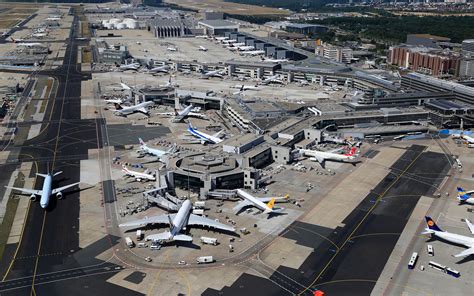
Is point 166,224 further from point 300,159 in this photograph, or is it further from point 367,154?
A: point 367,154

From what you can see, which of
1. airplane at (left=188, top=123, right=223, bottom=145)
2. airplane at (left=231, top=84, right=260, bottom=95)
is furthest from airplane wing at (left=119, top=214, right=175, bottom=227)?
airplane at (left=231, top=84, right=260, bottom=95)

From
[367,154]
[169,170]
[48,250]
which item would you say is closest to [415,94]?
[367,154]

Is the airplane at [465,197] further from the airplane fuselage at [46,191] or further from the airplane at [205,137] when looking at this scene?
the airplane fuselage at [46,191]

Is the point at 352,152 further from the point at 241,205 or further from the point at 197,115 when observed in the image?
the point at 197,115

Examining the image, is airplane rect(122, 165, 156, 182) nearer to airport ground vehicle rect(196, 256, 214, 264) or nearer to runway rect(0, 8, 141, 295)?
runway rect(0, 8, 141, 295)

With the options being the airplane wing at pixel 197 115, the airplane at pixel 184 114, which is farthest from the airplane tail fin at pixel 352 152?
the airplane wing at pixel 197 115

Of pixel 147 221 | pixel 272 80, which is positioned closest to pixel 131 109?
pixel 272 80
